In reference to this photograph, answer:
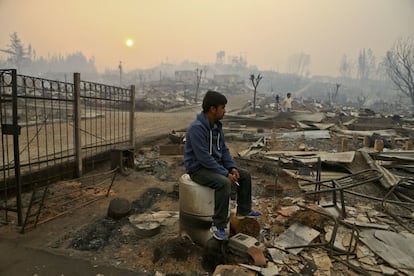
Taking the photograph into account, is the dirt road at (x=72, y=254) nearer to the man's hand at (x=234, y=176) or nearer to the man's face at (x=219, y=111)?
the man's hand at (x=234, y=176)

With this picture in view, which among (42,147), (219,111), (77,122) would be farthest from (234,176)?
(42,147)

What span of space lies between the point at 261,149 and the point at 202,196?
7352 mm

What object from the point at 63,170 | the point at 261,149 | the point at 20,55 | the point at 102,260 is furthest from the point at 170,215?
the point at 20,55

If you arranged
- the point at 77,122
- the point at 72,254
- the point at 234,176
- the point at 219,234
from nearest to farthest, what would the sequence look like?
1. the point at 219,234
2. the point at 234,176
3. the point at 72,254
4. the point at 77,122

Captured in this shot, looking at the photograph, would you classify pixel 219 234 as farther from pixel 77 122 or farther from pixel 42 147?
pixel 42 147

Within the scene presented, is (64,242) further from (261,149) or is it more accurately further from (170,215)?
(261,149)

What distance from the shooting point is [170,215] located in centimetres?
559

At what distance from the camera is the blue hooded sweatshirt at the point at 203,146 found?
3.88m

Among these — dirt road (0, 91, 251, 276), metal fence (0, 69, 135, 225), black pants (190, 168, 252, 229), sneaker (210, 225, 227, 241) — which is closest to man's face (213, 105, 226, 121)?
black pants (190, 168, 252, 229)

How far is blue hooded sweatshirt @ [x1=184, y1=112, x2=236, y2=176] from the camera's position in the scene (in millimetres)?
3877

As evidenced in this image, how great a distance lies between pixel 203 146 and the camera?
3.91 metres

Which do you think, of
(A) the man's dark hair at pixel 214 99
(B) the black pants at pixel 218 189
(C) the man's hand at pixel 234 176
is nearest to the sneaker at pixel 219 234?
(B) the black pants at pixel 218 189

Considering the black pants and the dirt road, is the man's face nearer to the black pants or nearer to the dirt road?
the black pants

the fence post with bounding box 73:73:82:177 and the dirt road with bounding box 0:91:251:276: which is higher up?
the fence post with bounding box 73:73:82:177
